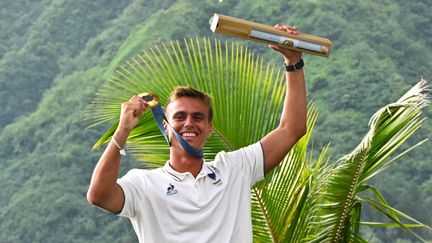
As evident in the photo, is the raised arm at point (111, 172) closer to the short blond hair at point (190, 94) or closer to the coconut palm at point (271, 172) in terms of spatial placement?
the short blond hair at point (190, 94)

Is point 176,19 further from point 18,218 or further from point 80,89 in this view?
point 18,218

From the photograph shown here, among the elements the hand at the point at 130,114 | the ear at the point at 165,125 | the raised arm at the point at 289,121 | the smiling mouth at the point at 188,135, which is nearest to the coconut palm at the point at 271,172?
the raised arm at the point at 289,121

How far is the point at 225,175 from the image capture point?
3646 millimetres

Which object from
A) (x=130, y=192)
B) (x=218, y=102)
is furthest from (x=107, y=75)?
(x=130, y=192)

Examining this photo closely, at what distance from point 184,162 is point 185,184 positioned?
0.10 m

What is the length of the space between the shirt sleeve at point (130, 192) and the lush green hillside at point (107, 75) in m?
32.4

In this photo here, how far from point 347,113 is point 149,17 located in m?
18.5

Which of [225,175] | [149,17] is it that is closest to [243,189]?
[225,175]

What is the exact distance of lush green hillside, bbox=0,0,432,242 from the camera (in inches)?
1556

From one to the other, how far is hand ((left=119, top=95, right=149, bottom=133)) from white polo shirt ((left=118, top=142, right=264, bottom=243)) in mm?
189

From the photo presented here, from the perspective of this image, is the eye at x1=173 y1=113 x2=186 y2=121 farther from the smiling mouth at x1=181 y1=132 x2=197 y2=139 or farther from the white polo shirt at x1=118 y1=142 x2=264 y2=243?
the white polo shirt at x1=118 y1=142 x2=264 y2=243

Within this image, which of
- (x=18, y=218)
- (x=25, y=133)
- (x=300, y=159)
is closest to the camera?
(x=300, y=159)

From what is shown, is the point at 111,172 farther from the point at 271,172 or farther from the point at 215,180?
the point at 271,172

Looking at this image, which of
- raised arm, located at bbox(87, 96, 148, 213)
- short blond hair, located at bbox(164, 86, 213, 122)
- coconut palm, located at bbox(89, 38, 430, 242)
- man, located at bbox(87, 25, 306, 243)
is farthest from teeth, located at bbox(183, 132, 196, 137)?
coconut palm, located at bbox(89, 38, 430, 242)
